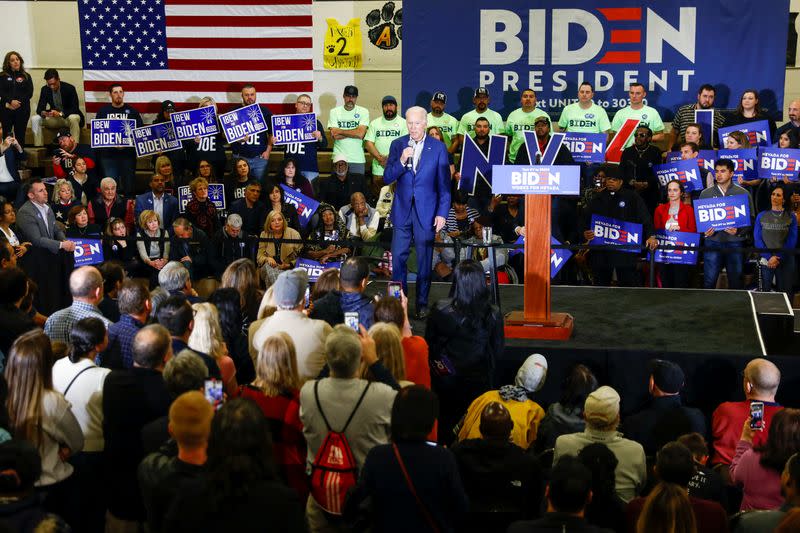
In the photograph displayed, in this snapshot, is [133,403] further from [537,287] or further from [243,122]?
[243,122]

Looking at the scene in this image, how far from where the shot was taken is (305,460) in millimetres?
5059

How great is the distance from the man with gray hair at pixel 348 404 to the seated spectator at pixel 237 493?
3.07 feet

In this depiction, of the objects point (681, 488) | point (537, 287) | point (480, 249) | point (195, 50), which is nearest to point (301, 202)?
point (480, 249)

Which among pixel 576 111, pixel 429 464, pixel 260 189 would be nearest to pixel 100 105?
pixel 260 189

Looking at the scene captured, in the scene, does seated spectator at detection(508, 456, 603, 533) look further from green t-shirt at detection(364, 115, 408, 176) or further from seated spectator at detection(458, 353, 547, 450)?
Result: green t-shirt at detection(364, 115, 408, 176)

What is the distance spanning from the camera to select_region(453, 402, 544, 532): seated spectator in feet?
16.2

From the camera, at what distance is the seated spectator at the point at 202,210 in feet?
38.0

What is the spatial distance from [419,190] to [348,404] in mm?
3831

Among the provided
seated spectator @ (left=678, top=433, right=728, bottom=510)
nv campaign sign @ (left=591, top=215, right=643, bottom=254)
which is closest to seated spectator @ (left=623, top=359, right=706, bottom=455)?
seated spectator @ (left=678, top=433, right=728, bottom=510)

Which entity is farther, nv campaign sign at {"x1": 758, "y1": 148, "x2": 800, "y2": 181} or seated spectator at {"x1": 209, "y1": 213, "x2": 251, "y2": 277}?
nv campaign sign at {"x1": 758, "y1": 148, "x2": 800, "y2": 181}

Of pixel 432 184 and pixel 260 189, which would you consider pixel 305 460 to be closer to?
pixel 432 184

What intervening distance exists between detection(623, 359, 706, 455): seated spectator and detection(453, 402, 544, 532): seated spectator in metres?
1.15

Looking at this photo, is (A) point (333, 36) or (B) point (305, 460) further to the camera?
(A) point (333, 36)

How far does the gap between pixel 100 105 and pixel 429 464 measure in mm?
12274
